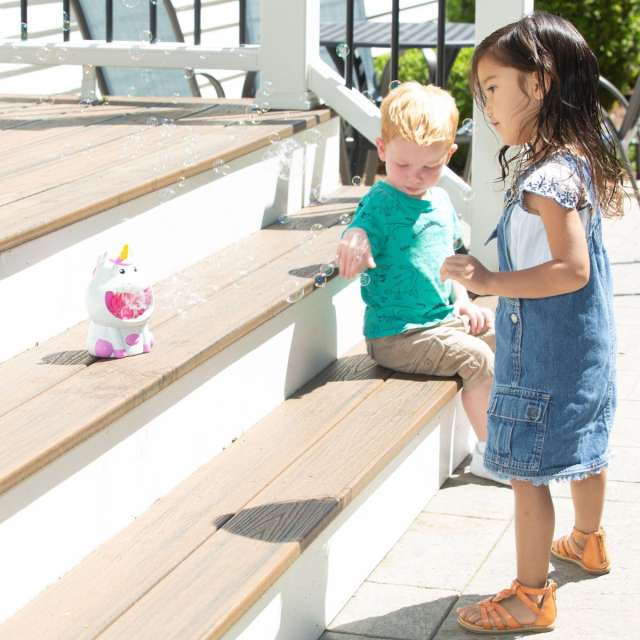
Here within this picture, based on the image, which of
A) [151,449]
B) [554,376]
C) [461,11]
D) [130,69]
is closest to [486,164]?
[554,376]

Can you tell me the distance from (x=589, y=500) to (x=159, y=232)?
1.26 m

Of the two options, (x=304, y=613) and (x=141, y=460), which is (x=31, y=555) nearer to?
(x=141, y=460)

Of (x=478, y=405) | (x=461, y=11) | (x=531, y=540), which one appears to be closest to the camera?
(x=531, y=540)

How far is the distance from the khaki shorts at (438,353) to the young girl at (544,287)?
636 millimetres

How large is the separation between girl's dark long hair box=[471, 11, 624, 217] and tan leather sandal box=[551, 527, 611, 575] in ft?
2.69

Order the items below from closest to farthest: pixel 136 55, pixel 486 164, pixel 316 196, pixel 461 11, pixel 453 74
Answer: pixel 486 164 → pixel 316 196 → pixel 136 55 → pixel 453 74 → pixel 461 11

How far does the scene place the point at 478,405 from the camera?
3410mm

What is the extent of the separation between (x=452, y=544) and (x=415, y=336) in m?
0.56

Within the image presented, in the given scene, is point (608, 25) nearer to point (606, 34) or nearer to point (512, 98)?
point (606, 34)

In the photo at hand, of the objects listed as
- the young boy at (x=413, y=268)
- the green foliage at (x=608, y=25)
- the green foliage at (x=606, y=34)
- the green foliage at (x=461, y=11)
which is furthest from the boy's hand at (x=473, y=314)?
the green foliage at (x=461, y=11)

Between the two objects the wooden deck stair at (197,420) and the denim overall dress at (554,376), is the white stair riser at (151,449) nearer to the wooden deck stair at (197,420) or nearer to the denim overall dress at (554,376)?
the wooden deck stair at (197,420)

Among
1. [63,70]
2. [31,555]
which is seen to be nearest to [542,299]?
[31,555]

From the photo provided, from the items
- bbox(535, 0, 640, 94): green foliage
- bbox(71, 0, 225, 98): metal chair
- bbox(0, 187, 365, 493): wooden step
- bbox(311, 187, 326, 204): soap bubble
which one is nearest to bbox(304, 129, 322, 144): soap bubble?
bbox(311, 187, 326, 204): soap bubble

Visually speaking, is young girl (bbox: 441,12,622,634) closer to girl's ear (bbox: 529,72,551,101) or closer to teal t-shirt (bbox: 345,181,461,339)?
girl's ear (bbox: 529,72,551,101)
